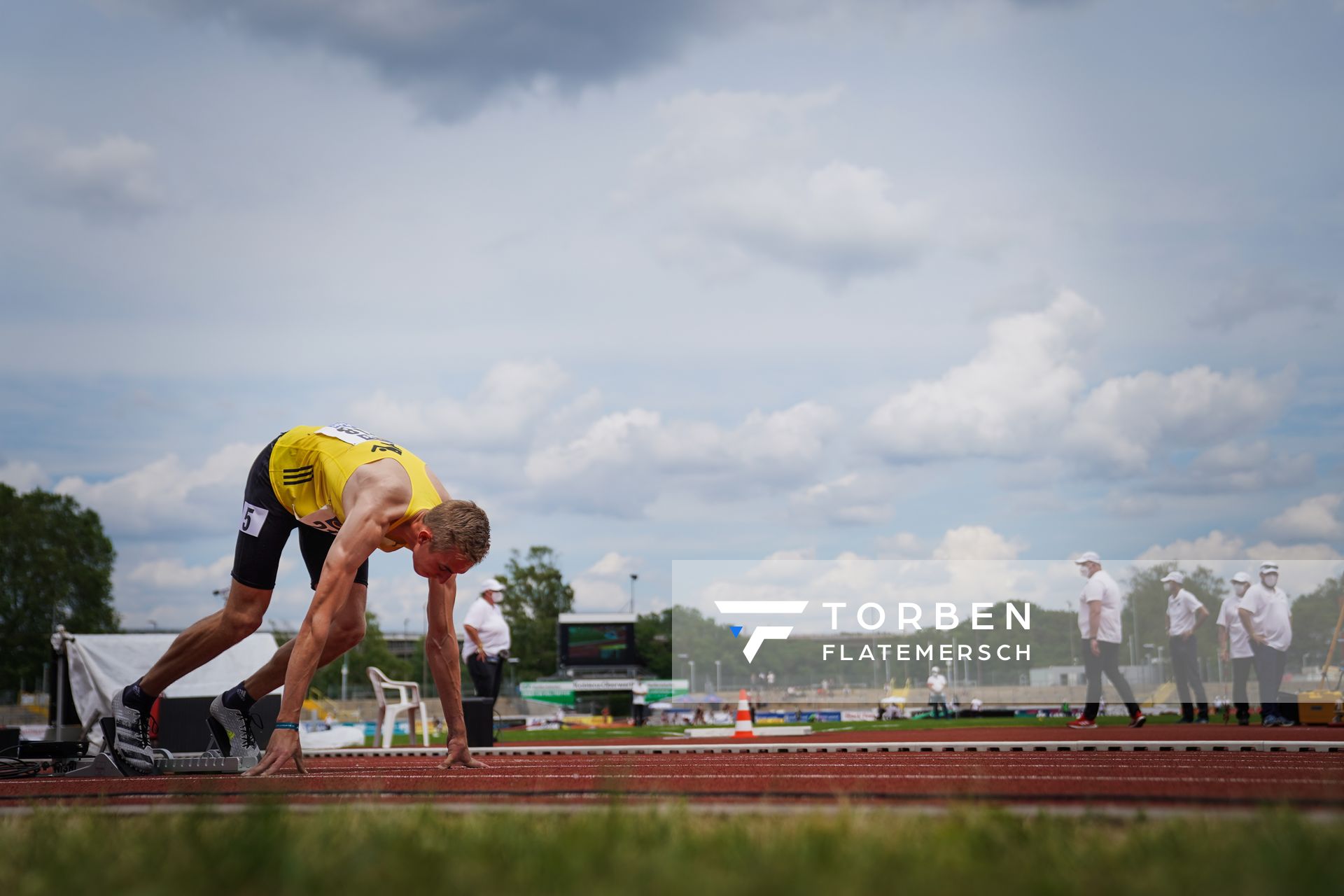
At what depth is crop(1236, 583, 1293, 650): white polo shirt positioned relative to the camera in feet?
50.5

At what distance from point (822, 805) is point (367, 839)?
142cm

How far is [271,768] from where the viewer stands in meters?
5.12

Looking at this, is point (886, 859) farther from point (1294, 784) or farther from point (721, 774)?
point (721, 774)

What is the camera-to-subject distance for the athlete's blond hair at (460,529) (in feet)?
17.8

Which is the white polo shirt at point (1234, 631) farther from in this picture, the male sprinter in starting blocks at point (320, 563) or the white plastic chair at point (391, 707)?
the male sprinter in starting blocks at point (320, 563)

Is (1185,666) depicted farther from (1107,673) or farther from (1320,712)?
(1107,673)

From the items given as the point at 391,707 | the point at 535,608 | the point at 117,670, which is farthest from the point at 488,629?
the point at 535,608

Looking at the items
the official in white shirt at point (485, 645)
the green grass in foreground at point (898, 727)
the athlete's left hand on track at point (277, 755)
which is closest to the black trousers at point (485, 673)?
the official in white shirt at point (485, 645)

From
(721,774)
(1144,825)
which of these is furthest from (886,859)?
(721,774)

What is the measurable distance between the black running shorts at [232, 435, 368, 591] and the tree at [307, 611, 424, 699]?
231ft

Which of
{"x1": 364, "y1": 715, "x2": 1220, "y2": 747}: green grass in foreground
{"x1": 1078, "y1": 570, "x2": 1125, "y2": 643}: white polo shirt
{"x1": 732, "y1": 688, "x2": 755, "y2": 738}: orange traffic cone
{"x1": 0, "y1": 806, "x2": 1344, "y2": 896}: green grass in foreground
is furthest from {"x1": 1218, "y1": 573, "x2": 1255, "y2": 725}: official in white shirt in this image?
{"x1": 0, "y1": 806, "x2": 1344, "y2": 896}: green grass in foreground

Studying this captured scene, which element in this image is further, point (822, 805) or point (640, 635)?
point (640, 635)

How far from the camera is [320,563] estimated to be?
6.59 metres

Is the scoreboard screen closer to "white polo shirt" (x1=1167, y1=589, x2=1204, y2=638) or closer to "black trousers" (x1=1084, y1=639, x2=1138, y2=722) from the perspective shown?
"white polo shirt" (x1=1167, y1=589, x2=1204, y2=638)
